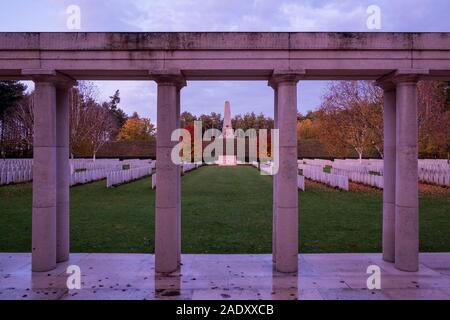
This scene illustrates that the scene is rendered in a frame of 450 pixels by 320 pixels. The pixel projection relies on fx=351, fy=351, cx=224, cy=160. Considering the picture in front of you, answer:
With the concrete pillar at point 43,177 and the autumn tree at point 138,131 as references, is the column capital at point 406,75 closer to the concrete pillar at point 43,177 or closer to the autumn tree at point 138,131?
the concrete pillar at point 43,177

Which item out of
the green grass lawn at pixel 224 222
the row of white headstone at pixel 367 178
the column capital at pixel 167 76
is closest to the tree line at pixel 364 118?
the row of white headstone at pixel 367 178

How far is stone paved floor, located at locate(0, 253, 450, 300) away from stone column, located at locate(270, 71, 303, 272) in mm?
412

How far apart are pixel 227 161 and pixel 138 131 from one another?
711 inches

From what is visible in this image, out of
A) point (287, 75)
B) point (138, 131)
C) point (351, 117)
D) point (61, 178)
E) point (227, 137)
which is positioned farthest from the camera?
point (138, 131)

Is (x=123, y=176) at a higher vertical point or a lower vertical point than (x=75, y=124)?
lower

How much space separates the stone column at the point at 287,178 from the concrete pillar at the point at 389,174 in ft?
7.93

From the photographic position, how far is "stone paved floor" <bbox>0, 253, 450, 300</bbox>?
5.98m

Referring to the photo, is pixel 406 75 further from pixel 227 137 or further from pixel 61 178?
pixel 227 137

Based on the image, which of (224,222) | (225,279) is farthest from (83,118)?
(225,279)

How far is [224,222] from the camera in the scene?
40.5 feet

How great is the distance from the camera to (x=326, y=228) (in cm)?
1146

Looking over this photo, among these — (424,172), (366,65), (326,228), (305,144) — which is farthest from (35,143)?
(305,144)

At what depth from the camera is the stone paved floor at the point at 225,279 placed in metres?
5.98

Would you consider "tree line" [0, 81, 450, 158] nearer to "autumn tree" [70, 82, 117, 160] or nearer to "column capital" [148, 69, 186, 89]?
"autumn tree" [70, 82, 117, 160]
